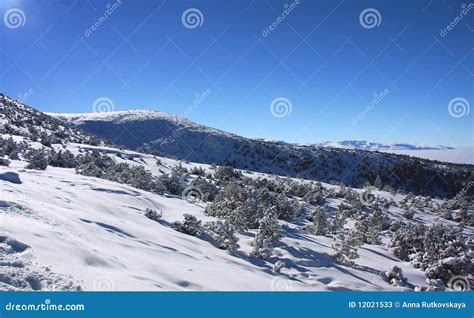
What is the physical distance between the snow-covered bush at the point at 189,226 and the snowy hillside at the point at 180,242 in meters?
0.02

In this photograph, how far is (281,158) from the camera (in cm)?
3850

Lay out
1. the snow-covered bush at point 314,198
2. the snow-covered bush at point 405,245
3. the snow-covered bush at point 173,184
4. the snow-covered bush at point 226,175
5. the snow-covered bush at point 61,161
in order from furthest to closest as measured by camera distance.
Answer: the snow-covered bush at point 226,175 < the snow-covered bush at point 314,198 < the snow-covered bush at point 61,161 < the snow-covered bush at point 173,184 < the snow-covered bush at point 405,245

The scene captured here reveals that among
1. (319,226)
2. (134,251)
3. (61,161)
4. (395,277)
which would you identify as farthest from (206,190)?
(134,251)

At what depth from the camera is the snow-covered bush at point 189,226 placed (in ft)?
23.5

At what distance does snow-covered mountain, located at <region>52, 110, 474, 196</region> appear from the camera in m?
36.6

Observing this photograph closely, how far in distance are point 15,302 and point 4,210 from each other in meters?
1.84

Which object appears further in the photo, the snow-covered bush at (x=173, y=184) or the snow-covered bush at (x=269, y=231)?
the snow-covered bush at (x=173, y=184)

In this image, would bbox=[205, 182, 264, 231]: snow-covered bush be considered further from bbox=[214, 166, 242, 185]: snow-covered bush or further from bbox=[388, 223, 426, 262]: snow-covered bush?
bbox=[214, 166, 242, 185]: snow-covered bush

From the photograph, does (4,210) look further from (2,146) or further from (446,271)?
(2,146)

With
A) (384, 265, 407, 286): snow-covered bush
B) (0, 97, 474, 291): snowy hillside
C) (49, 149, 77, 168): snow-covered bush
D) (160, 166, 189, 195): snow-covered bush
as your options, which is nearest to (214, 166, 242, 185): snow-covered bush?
(0, 97, 474, 291): snowy hillside

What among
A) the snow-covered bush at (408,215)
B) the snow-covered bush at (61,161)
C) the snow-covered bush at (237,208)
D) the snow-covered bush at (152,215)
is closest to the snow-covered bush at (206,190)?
the snow-covered bush at (237,208)

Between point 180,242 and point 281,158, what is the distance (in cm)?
3268

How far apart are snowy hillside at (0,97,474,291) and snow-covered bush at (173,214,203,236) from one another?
0.02 metres

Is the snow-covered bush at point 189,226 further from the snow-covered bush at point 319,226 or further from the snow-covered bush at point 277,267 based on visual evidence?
the snow-covered bush at point 319,226
